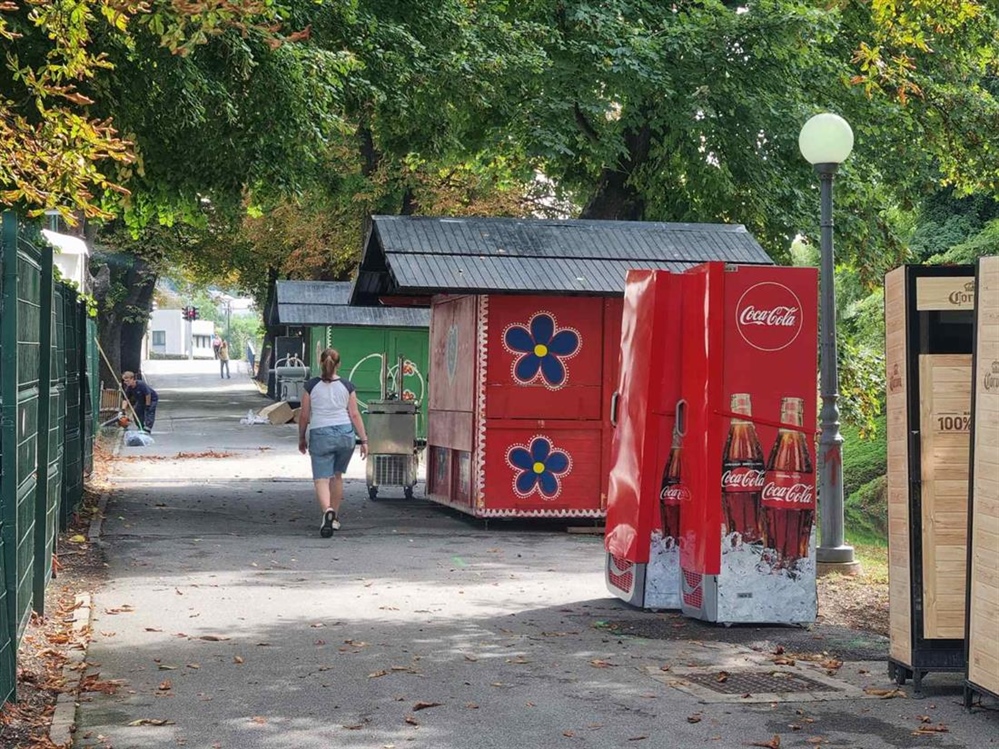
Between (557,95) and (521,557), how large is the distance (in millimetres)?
8981

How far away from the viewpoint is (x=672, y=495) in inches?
410

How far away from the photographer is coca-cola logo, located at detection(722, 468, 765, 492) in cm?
999

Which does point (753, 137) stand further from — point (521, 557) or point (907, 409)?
point (907, 409)

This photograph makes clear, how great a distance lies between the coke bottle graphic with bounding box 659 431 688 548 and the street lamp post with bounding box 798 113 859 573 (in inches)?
114

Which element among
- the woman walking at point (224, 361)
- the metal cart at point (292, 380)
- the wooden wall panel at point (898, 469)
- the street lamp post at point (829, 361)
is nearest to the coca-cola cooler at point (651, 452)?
the wooden wall panel at point (898, 469)

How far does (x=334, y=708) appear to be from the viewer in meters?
7.37

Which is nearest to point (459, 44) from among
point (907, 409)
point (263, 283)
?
point (907, 409)

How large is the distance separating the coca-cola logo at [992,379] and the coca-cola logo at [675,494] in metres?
3.35

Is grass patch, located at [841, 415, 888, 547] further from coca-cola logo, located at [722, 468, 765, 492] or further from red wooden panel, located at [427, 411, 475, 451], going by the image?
coca-cola logo, located at [722, 468, 765, 492]

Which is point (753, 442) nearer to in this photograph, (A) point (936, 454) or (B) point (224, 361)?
(A) point (936, 454)

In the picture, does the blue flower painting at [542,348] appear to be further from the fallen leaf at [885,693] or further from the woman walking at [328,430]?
the fallen leaf at [885,693]

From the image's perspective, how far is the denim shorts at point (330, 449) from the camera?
1511 centimetres

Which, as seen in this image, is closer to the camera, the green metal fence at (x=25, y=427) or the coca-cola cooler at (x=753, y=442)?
the green metal fence at (x=25, y=427)

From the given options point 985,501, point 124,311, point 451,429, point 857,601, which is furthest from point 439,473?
point 124,311
